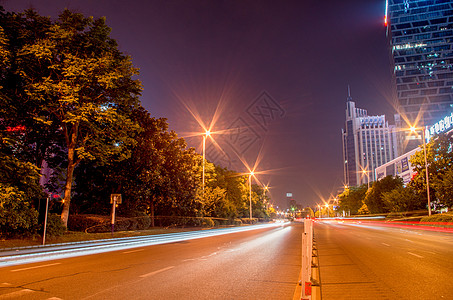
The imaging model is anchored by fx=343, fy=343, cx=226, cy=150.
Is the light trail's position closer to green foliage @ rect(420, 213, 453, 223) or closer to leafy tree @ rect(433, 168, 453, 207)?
green foliage @ rect(420, 213, 453, 223)

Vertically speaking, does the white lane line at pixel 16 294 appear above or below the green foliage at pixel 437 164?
below

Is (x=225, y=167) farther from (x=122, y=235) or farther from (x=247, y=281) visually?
(x=247, y=281)

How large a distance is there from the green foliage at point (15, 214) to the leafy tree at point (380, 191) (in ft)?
229

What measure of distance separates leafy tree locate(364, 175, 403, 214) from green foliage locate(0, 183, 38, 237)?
229ft

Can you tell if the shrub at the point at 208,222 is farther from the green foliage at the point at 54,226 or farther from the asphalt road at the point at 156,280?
the asphalt road at the point at 156,280

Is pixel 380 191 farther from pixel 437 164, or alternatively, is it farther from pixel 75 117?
pixel 75 117

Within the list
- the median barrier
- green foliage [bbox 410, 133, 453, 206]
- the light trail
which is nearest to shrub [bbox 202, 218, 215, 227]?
the light trail

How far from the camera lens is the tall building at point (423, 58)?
6713 inches

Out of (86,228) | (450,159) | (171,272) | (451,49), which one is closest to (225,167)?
(450,159)

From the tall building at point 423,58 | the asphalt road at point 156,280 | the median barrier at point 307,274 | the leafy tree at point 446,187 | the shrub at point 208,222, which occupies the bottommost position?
the shrub at point 208,222

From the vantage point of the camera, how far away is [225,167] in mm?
63844

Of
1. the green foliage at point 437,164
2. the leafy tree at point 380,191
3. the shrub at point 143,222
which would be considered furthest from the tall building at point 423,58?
the shrub at point 143,222

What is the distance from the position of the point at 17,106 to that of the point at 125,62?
22.5ft

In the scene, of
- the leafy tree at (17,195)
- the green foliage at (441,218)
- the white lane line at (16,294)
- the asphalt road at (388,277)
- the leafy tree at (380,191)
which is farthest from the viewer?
the leafy tree at (380,191)
